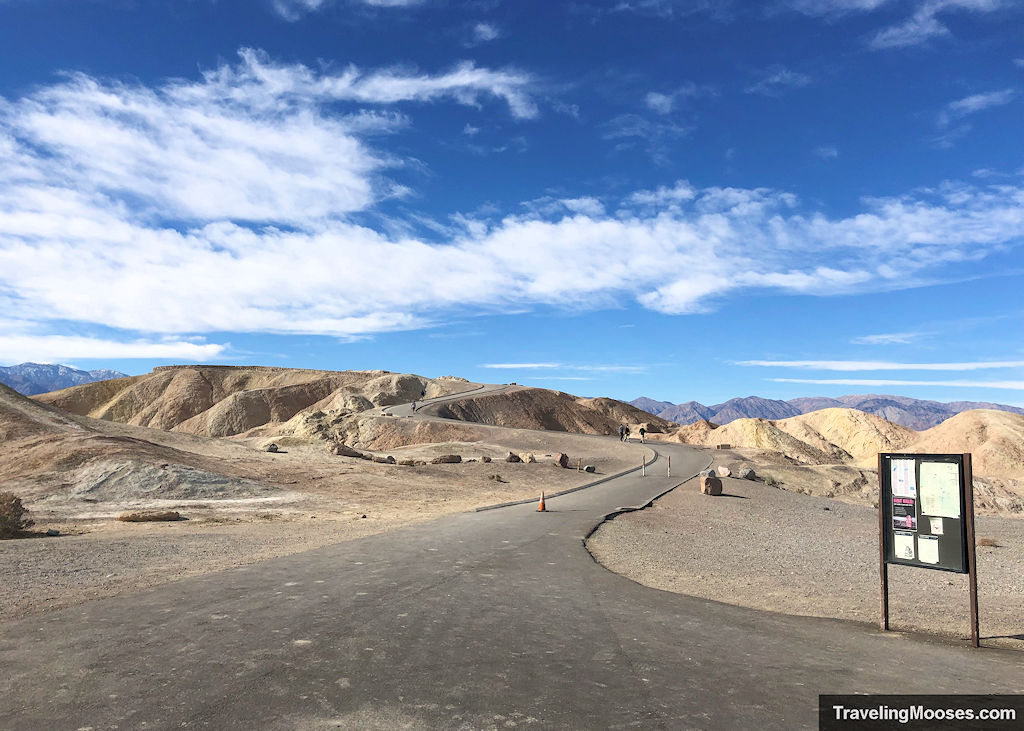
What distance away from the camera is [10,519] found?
48.8ft

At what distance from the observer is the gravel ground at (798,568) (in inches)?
350

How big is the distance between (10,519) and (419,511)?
12060 mm

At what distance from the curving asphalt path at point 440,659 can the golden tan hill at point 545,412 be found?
237ft

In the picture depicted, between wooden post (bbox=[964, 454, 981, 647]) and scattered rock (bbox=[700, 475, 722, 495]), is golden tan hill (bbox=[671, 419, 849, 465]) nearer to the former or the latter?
scattered rock (bbox=[700, 475, 722, 495])

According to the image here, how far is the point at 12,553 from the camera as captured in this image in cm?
1223

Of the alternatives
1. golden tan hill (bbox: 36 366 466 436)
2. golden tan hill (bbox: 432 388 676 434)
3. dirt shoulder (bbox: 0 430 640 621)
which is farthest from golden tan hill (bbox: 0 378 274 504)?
golden tan hill (bbox: 36 366 466 436)

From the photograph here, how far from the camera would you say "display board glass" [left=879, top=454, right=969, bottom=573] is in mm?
7121

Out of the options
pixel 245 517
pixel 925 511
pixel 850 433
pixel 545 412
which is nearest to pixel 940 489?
pixel 925 511

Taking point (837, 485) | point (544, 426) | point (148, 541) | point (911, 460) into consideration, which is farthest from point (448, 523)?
point (544, 426)

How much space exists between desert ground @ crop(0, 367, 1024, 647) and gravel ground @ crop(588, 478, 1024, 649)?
0.23ft

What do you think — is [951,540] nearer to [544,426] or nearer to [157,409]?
[544,426]

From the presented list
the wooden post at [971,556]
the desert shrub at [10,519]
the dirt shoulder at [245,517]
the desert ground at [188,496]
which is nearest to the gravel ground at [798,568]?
the wooden post at [971,556]

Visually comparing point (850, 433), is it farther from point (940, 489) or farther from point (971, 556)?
point (971, 556)
